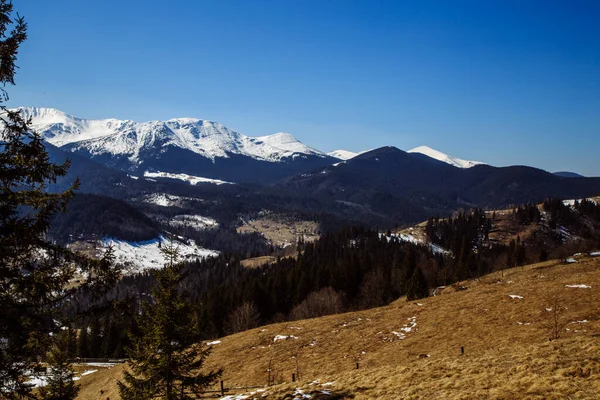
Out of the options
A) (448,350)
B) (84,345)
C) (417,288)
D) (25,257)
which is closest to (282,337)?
(448,350)

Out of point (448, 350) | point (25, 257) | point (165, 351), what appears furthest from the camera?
point (448, 350)

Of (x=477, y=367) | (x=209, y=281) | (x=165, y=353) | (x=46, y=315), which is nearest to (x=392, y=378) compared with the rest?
(x=477, y=367)

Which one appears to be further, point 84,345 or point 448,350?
A: point 84,345

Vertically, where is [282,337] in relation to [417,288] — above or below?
below

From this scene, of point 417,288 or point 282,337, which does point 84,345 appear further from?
point 417,288

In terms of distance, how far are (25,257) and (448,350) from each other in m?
34.6

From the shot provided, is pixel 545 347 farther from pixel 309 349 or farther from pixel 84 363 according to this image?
pixel 84 363

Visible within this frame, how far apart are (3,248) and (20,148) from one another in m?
3.33

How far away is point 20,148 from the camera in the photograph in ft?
40.2

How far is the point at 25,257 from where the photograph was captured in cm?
1245

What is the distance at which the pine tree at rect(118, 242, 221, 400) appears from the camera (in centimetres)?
2266

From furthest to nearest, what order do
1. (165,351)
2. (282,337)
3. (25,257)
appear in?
(282,337) → (165,351) → (25,257)

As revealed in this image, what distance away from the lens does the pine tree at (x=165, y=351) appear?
22.7m

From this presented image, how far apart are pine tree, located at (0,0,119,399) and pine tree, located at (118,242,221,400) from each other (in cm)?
1023
